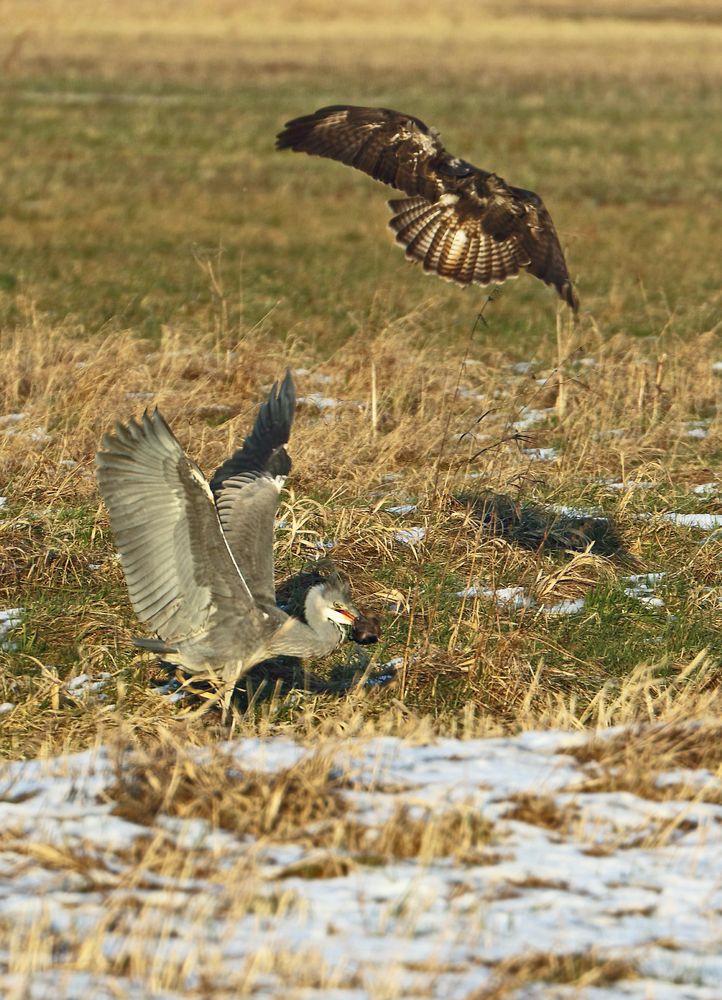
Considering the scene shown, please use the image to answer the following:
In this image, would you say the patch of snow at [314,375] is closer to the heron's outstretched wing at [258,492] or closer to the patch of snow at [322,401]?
the patch of snow at [322,401]

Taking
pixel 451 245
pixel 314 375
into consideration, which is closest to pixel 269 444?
pixel 451 245

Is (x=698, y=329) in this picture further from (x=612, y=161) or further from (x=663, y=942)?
(x=612, y=161)

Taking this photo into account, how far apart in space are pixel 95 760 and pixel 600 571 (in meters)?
3.29

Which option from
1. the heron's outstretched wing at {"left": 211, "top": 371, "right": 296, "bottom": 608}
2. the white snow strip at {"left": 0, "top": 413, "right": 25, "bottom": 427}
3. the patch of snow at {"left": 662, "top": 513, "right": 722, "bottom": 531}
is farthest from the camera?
the white snow strip at {"left": 0, "top": 413, "right": 25, "bottom": 427}

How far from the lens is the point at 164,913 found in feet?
12.4

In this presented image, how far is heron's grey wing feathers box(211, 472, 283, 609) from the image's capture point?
5895 millimetres

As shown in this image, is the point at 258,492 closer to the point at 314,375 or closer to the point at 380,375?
the point at 380,375

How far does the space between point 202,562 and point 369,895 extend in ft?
6.41

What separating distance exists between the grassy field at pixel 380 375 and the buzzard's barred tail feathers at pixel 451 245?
2.02 ft

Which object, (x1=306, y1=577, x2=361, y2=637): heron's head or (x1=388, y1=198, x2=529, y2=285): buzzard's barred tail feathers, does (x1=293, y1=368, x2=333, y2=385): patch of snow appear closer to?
(x1=388, y1=198, x2=529, y2=285): buzzard's barred tail feathers

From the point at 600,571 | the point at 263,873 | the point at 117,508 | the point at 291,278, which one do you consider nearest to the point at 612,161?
the point at 291,278

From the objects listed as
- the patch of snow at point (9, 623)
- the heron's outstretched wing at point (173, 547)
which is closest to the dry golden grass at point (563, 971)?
the heron's outstretched wing at point (173, 547)

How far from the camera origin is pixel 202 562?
5629mm

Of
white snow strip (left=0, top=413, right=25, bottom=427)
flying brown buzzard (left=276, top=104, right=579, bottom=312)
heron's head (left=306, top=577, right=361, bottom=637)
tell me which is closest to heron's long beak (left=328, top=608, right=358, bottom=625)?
heron's head (left=306, top=577, right=361, bottom=637)
